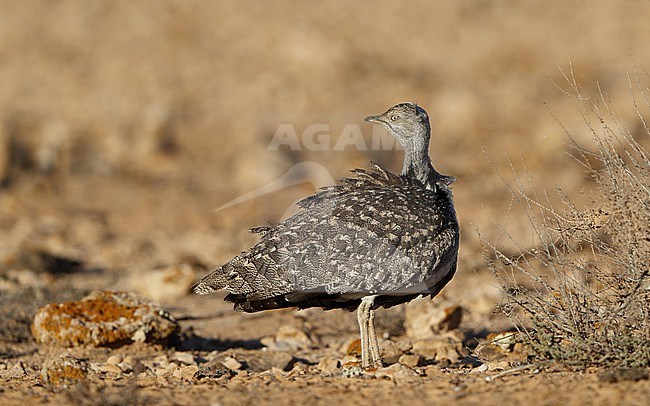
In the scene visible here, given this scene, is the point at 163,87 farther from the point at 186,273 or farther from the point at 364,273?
the point at 364,273

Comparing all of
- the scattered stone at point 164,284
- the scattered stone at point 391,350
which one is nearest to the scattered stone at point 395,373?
the scattered stone at point 391,350

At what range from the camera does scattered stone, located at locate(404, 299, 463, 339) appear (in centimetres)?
782

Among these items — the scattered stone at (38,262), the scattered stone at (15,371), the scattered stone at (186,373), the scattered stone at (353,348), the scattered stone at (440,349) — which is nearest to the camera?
the scattered stone at (186,373)

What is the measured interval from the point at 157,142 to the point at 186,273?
9157 mm

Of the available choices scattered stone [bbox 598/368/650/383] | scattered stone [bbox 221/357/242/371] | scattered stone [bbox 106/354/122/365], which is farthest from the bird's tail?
scattered stone [bbox 598/368/650/383]

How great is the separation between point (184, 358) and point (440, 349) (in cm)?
212

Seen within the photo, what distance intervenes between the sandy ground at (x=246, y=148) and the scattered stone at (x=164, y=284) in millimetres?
24

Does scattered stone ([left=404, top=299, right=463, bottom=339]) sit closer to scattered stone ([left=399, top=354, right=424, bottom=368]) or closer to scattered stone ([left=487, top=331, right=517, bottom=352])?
scattered stone ([left=487, top=331, right=517, bottom=352])

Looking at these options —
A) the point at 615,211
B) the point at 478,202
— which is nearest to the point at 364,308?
the point at 615,211

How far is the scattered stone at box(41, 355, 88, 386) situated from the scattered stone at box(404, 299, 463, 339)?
125 inches

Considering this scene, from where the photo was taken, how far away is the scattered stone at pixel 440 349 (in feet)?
22.4

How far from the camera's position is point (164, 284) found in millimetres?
10281

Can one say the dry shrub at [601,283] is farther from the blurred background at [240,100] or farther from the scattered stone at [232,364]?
the blurred background at [240,100]

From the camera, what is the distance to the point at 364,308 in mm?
5992
